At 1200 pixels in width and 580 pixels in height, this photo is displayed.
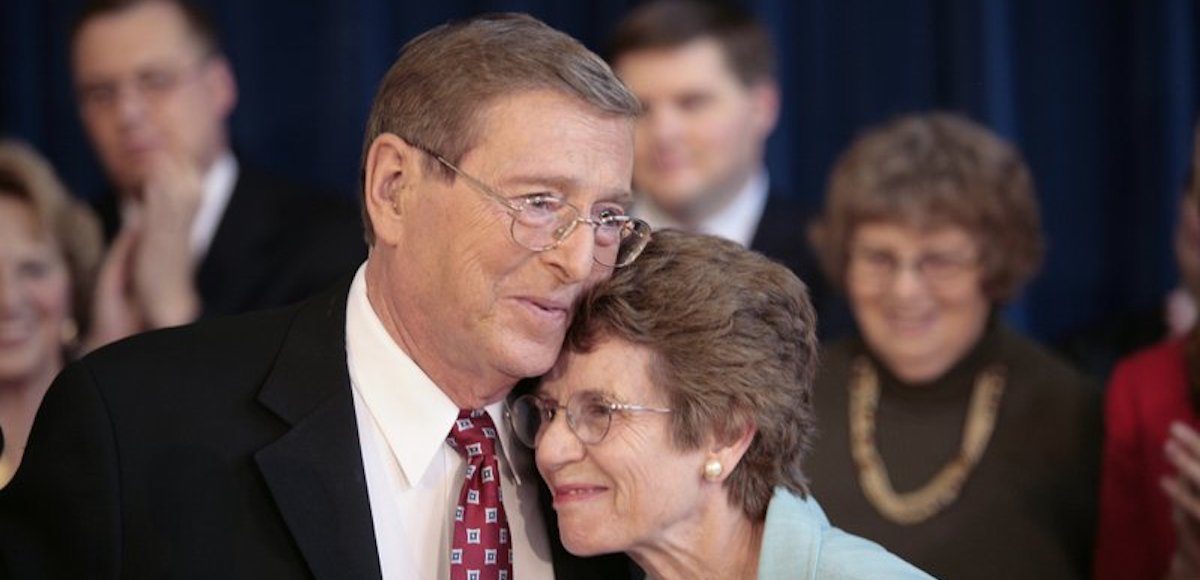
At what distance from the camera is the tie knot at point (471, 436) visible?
2.32 meters

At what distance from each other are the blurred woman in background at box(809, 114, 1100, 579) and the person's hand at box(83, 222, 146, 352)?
5.17ft

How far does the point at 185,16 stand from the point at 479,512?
2.43m

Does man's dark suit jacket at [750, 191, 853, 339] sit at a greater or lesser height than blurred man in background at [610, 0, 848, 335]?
lesser

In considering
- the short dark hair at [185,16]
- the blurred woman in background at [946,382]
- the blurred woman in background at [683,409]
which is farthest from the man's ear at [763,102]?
the blurred woman in background at [683,409]

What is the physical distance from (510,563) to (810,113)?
102 inches

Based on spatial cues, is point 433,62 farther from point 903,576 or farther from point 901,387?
point 901,387

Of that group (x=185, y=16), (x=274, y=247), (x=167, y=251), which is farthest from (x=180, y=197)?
(x=185, y=16)

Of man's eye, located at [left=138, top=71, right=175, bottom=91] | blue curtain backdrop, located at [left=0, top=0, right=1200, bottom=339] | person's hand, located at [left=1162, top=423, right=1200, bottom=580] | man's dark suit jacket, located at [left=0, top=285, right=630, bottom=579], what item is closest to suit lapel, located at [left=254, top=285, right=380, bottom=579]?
man's dark suit jacket, located at [left=0, top=285, right=630, bottom=579]

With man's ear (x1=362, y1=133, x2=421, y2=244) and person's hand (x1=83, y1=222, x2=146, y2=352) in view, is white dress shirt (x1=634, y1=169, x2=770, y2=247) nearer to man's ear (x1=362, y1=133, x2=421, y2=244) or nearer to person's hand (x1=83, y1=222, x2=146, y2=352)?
person's hand (x1=83, y1=222, x2=146, y2=352)

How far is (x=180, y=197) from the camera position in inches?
165

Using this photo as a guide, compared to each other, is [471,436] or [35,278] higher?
[471,436]

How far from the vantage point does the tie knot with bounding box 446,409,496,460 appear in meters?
2.32

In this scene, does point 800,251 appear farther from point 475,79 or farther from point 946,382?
point 475,79

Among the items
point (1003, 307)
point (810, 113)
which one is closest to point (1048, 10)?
point (810, 113)
